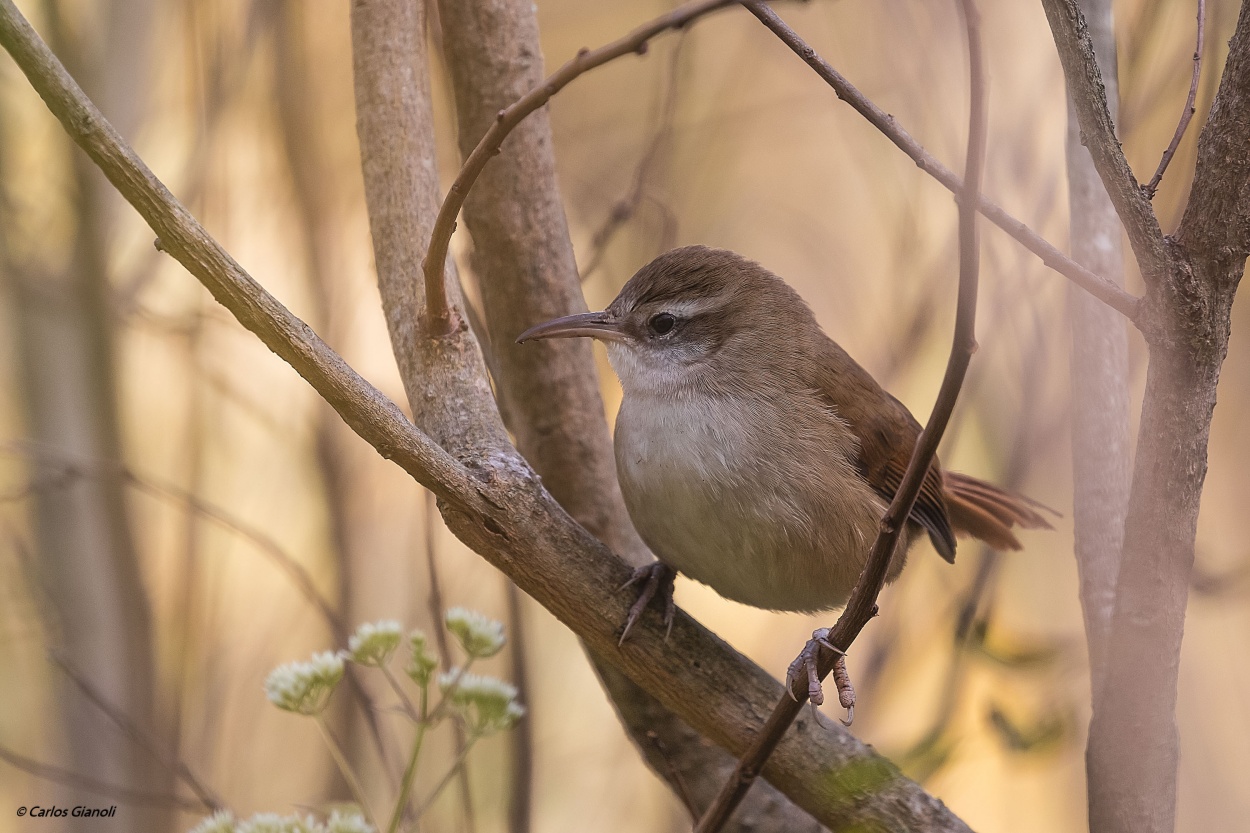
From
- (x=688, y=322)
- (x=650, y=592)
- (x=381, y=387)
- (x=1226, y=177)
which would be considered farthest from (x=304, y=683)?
(x=381, y=387)

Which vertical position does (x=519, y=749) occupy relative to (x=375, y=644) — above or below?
above

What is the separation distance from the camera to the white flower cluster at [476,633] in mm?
1867

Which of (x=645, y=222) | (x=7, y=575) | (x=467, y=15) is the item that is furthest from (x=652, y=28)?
(x=7, y=575)

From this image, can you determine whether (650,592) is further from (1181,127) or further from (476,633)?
(1181,127)

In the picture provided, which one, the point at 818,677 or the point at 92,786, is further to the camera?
the point at 92,786

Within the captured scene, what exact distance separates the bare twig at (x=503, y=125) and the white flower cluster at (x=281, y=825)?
0.88 meters

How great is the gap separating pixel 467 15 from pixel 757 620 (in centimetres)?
295

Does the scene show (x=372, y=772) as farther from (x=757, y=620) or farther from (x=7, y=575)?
(x=757, y=620)

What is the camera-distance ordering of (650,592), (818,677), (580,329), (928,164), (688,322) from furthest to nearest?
(688,322) < (580,329) < (650,592) < (818,677) < (928,164)

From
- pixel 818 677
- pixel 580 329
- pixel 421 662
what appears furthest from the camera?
pixel 580 329

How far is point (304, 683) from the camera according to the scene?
1782 mm

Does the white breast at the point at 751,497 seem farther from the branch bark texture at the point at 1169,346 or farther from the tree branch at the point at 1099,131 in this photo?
the tree branch at the point at 1099,131

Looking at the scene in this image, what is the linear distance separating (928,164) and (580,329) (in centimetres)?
120

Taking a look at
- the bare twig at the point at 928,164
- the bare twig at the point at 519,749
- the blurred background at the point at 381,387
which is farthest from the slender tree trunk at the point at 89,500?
the bare twig at the point at 928,164
